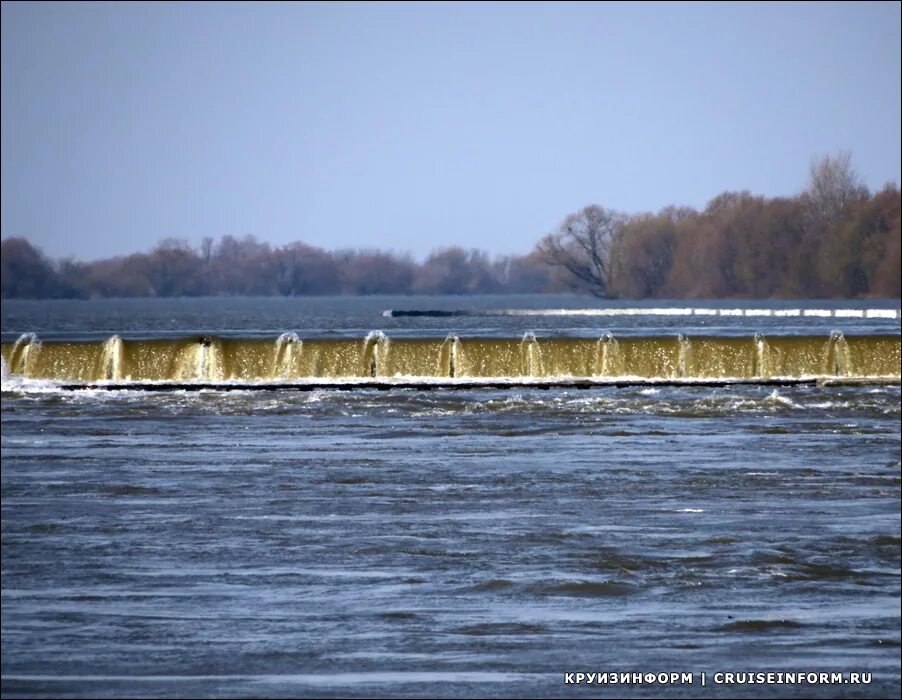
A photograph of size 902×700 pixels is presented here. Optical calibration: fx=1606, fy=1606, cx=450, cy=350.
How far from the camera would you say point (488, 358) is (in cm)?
2647

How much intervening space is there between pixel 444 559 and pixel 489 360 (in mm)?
17340

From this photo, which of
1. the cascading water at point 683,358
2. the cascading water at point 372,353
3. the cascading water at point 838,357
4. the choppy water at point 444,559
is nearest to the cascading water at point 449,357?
the cascading water at point 372,353

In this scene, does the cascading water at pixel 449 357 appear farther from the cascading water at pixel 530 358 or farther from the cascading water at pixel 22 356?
the cascading water at pixel 22 356

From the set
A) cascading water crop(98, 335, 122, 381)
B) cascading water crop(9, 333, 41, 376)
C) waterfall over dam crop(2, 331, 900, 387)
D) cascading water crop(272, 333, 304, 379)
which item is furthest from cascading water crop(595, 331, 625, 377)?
cascading water crop(9, 333, 41, 376)

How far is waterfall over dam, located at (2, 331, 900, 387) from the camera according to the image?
2636cm

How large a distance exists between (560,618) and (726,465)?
273 inches

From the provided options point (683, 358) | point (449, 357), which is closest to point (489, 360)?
point (449, 357)

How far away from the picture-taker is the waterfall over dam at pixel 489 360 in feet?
86.5

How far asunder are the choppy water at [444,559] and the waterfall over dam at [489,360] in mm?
8349

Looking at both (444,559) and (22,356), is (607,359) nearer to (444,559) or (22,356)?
(22,356)

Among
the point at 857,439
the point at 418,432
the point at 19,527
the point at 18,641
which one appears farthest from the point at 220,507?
the point at 857,439

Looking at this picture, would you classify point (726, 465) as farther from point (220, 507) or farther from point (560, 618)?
point (560, 618)

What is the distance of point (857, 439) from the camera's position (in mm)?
16703

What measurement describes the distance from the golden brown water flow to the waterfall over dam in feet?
0.05
